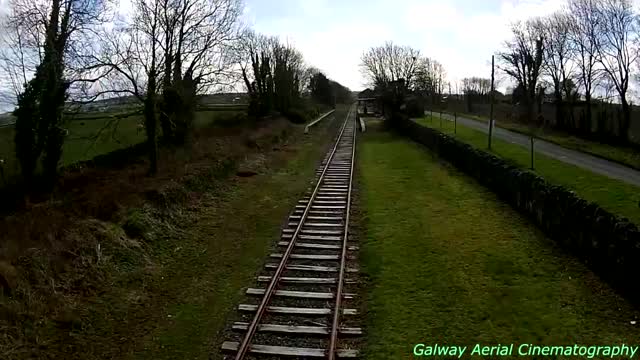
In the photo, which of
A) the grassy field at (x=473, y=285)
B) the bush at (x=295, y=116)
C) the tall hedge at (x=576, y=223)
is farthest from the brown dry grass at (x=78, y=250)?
the bush at (x=295, y=116)

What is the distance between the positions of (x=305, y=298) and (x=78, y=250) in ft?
14.7

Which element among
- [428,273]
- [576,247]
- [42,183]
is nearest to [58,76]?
[42,183]

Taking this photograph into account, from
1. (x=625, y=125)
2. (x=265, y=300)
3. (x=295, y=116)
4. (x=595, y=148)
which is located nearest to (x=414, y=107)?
(x=295, y=116)

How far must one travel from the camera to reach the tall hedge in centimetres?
892

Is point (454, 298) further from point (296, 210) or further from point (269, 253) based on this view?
point (296, 210)

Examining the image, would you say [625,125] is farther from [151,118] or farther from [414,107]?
[151,118]

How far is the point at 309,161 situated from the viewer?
2853 cm

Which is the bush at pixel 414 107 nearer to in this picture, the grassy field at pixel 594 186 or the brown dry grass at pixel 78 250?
the grassy field at pixel 594 186

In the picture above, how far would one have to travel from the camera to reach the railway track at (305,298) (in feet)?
25.1

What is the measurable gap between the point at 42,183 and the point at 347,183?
11614 mm

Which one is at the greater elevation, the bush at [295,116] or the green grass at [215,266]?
the bush at [295,116]

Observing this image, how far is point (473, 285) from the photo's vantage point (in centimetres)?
986

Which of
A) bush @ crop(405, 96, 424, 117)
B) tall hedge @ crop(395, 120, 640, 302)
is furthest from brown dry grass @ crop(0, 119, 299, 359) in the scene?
bush @ crop(405, 96, 424, 117)

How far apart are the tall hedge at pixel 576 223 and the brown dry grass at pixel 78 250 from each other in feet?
27.9
